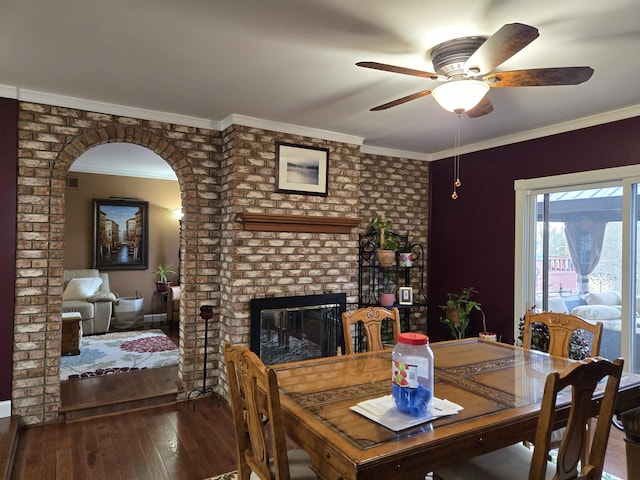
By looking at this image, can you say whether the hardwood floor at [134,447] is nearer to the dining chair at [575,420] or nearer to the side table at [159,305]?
the dining chair at [575,420]

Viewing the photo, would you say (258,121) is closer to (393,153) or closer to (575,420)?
(393,153)

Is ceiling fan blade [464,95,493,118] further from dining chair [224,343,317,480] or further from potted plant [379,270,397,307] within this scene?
potted plant [379,270,397,307]

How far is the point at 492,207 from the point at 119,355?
4508 mm

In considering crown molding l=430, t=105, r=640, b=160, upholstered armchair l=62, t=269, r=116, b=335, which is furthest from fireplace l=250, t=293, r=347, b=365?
upholstered armchair l=62, t=269, r=116, b=335

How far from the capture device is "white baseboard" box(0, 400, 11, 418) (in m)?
3.08

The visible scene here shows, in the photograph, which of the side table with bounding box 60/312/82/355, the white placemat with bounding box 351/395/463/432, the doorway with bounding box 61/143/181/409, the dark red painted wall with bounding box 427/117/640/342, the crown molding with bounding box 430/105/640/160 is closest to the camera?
the white placemat with bounding box 351/395/463/432

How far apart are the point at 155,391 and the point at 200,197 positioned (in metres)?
1.77

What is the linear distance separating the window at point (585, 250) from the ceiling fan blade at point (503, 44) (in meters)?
2.19

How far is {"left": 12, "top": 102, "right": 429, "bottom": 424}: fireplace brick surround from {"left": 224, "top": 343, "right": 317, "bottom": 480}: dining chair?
1859mm

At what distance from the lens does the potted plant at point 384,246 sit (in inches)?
177

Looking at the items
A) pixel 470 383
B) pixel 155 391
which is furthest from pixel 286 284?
pixel 470 383

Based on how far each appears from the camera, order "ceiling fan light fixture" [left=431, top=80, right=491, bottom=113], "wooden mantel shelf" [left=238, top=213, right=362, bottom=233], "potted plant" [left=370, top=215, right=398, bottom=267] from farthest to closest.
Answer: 1. "potted plant" [left=370, top=215, right=398, bottom=267]
2. "wooden mantel shelf" [left=238, top=213, right=362, bottom=233]
3. "ceiling fan light fixture" [left=431, top=80, right=491, bottom=113]

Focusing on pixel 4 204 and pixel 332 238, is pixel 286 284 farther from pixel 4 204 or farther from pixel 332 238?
pixel 4 204

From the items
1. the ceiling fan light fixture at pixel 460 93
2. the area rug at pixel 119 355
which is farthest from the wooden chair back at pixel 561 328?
the area rug at pixel 119 355
